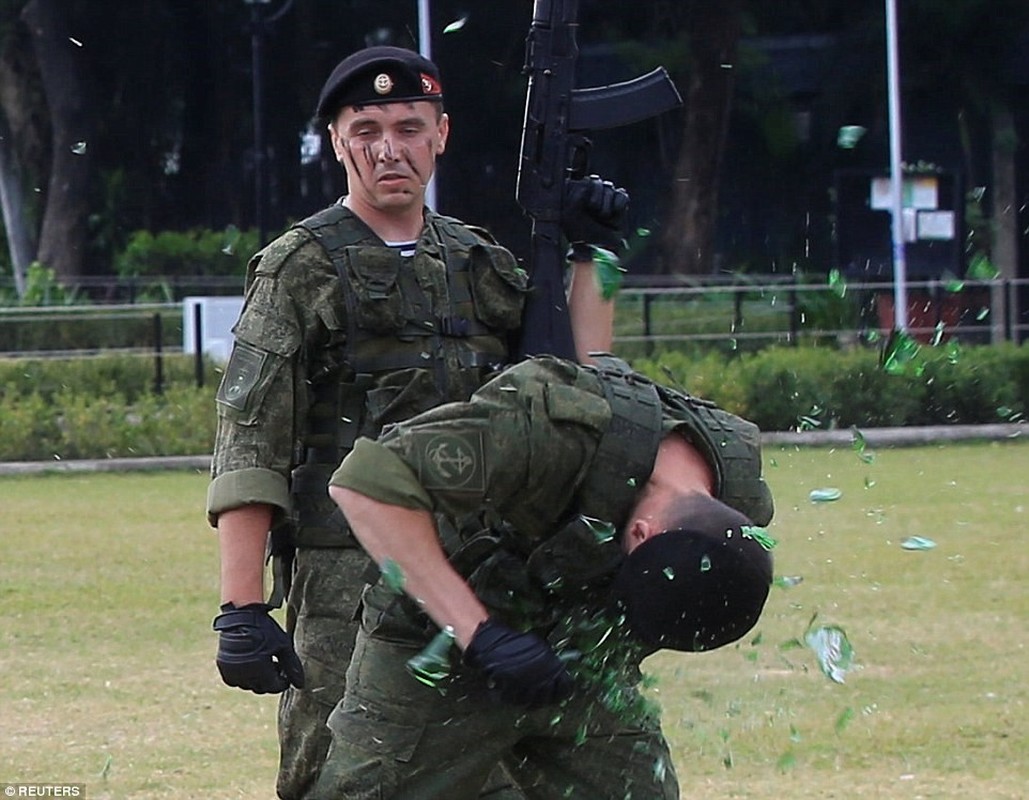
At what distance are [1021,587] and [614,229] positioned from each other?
5.23m

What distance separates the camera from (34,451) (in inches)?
625

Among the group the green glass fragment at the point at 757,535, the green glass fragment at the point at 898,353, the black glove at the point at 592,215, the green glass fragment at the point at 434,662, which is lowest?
the green glass fragment at the point at 434,662

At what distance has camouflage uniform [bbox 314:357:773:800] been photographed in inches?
139

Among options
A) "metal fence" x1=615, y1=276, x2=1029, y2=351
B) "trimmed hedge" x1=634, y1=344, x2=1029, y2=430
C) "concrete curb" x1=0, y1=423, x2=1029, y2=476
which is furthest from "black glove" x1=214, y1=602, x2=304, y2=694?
"metal fence" x1=615, y1=276, x2=1029, y2=351

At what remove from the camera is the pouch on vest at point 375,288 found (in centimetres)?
421

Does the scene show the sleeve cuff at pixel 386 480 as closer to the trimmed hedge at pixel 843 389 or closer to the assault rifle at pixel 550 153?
the assault rifle at pixel 550 153

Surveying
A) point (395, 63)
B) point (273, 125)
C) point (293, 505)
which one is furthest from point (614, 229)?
point (273, 125)

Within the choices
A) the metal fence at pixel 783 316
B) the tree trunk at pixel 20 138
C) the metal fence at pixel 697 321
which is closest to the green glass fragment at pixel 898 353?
the metal fence at pixel 783 316

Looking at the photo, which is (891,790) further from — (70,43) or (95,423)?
(70,43)

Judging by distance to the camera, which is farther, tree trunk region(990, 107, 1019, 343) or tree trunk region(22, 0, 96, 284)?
tree trunk region(22, 0, 96, 284)

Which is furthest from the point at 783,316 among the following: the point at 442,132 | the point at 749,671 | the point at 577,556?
the point at 577,556

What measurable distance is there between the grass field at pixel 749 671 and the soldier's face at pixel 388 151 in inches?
46.1

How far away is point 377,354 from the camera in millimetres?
4246

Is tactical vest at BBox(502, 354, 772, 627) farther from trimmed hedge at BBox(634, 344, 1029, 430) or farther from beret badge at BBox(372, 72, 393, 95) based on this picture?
trimmed hedge at BBox(634, 344, 1029, 430)
